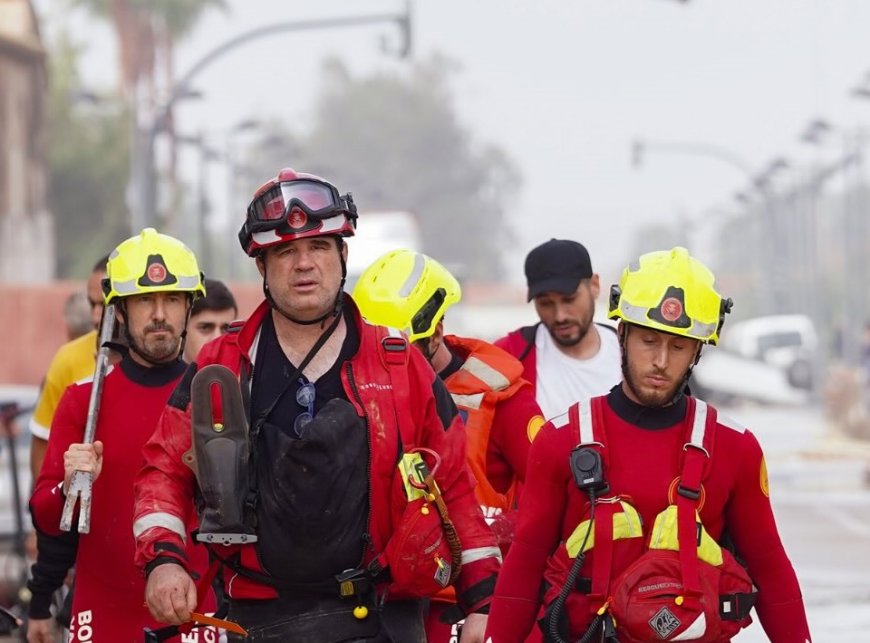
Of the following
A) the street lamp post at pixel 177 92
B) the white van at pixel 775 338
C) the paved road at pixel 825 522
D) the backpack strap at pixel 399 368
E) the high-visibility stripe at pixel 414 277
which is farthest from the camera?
the white van at pixel 775 338

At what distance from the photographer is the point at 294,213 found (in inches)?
201

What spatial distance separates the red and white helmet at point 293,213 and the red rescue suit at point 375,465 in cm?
22

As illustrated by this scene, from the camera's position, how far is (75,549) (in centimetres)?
650

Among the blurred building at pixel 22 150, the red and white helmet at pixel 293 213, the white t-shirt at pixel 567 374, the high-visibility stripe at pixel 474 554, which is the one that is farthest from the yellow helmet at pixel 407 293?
the blurred building at pixel 22 150

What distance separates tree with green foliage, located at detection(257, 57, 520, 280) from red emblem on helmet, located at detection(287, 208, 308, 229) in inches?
4888

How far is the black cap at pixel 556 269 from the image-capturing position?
7840 mm

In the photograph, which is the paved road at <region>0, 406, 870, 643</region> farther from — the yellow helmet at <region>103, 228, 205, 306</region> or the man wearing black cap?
the yellow helmet at <region>103, 228, 205, 306</region>

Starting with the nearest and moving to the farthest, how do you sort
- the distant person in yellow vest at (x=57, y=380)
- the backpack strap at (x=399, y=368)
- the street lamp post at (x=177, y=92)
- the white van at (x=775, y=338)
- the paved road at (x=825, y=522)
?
the backpack strap at (x=399, y=368) → the distant person in yellow vest at (x=57, y=380) → the paved road at (x=825, y=522) → the street lamp post at (x=177, y=92) → the white van at (x=775, y=338)

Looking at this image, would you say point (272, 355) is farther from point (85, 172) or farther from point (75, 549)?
point (85, 172)

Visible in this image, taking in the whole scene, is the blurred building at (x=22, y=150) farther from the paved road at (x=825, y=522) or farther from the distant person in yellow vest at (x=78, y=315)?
the distant person in yellow vest at (x=78, y=315)

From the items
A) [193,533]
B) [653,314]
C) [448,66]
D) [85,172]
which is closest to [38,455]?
[193,533]

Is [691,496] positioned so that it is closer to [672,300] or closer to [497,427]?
[672,300]

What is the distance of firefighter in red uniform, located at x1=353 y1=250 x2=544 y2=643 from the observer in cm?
636

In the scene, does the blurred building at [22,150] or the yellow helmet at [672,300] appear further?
the blurred building at [22,150]
